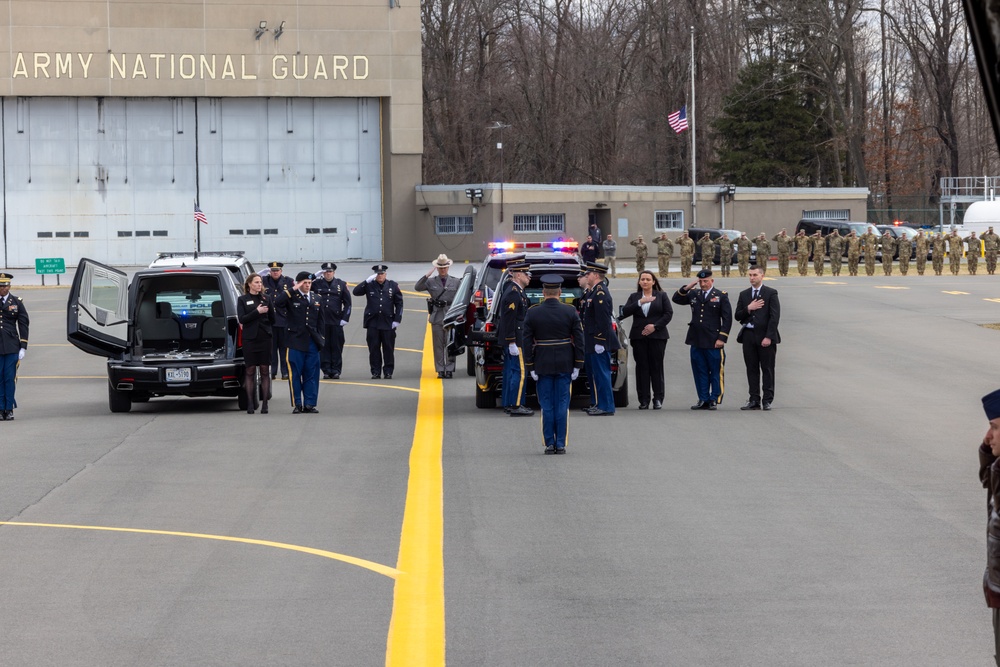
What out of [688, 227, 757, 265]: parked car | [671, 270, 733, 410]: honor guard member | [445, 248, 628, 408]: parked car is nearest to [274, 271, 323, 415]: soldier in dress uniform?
[445, 248, 628, 408]: parked car

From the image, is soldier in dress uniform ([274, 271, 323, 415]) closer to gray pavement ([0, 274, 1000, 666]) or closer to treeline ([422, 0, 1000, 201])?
gray pavement ([0, 274, 1000, 666])

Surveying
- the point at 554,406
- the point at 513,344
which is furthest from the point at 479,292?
the point at 554,406

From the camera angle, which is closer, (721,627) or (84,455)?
(721,627)

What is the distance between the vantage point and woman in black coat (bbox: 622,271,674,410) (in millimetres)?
16656

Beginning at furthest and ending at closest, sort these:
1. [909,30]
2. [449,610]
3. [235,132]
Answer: [909,30] → [235,132] → [449,610]

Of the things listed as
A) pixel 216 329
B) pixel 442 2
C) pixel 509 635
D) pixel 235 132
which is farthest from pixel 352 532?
pixel 442 2

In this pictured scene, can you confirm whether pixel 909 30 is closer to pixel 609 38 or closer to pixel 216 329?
pixel 609 38

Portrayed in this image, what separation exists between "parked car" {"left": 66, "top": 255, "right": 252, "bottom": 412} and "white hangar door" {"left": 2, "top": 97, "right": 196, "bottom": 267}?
138 ft

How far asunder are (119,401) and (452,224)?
42909mm

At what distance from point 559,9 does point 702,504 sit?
68745 mm

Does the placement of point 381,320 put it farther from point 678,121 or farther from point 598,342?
point 678,121

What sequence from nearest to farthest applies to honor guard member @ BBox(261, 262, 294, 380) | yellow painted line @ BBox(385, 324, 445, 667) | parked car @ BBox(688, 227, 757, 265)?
yellow painted line @ BBox(385, 324, 445, 667) < honor guard member @ BBox(261, 262, 294, 380) < parked car @ BBox(688, 227, 757, 265)

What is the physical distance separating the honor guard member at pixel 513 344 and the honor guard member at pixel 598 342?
2.57 feet

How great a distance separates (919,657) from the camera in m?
6.24
